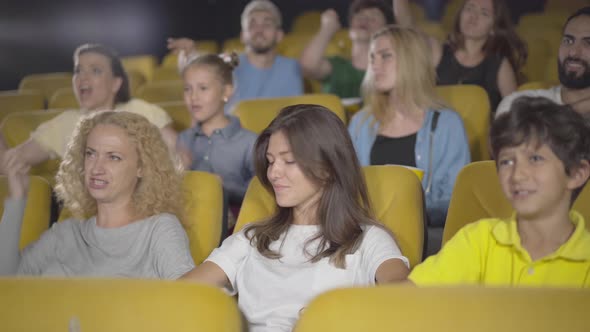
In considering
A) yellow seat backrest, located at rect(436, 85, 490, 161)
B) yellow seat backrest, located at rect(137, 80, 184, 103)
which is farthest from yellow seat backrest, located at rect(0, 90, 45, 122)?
yellow seat backrest, located at rect(436, 85, 490, 161)

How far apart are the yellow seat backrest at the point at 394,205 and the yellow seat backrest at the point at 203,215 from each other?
0.14 m

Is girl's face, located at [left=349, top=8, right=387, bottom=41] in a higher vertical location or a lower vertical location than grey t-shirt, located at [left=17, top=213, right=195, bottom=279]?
higher

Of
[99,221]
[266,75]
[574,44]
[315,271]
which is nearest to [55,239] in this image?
[99,221]

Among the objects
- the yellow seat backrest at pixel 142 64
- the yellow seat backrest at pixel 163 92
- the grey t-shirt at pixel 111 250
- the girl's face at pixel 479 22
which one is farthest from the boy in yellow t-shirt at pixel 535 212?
the yellow seat backrest at pixel 142 64

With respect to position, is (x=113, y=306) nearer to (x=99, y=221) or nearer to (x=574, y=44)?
(x=99, y=221)

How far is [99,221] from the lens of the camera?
260cm

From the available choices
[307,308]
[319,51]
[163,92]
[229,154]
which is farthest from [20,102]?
[307,308]

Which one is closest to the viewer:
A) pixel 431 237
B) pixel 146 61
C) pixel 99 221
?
pixel 99 221

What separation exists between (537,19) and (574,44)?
13.6 ft

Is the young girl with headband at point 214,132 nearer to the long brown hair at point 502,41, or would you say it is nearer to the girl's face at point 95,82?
the girl's face at point 95,82

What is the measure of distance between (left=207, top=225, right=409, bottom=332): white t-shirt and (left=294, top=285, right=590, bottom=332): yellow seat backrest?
83 centimetres

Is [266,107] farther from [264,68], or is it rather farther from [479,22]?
[479,22]

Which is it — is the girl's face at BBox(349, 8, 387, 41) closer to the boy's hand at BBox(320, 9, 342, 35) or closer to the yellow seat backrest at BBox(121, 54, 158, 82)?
the boy's hand at BBox(320, 9, 342, 35)

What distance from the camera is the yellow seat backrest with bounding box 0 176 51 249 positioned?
284 centimetres
